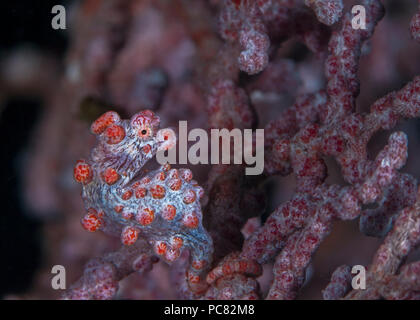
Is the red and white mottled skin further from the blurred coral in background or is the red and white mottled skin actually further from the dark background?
the dark background

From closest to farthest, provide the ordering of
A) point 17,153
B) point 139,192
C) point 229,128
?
point 139,192 → point 229,128 → point 17,153

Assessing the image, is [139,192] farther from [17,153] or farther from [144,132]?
[17,153]

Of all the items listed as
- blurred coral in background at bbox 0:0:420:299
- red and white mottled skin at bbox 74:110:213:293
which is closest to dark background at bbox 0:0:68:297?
blurred coral in background at bbox 0:0:420:299

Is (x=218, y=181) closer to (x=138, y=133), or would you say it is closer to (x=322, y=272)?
(x=138, y=133)

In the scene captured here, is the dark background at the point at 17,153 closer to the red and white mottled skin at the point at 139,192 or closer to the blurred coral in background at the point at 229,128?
the blurred coral in background at the point at 229,128

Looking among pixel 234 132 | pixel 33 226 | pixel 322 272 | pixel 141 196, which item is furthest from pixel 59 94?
pixel 322 272

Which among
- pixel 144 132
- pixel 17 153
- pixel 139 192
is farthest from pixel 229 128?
pixel 17 153
